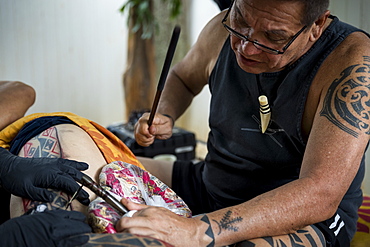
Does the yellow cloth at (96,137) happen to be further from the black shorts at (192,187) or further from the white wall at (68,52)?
the white wall at (68,52)

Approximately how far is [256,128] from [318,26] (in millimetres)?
370

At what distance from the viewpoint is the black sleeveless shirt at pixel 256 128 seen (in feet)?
4.33

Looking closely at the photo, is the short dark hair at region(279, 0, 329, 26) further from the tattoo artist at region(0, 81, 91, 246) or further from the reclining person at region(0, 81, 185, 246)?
the tattoo artist at region(0, 81, 91, 246)

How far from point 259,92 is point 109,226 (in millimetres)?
687

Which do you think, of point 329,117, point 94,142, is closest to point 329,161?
point 329,117

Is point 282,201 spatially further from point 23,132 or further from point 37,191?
point 23,132

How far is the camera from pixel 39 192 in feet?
3.57

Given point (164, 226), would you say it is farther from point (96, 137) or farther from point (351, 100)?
point (351, 100)

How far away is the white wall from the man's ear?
10.3 feet

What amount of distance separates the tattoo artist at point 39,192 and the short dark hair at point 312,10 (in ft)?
2.34

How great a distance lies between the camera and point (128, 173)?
4.00ft

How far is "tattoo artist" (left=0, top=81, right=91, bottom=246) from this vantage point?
35.8 inches

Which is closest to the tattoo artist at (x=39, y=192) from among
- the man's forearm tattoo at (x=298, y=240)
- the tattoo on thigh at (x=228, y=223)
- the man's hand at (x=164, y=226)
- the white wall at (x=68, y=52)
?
the man's hand at (x=164, y=226)

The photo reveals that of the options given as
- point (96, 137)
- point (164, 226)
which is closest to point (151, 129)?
point (96, 137)
